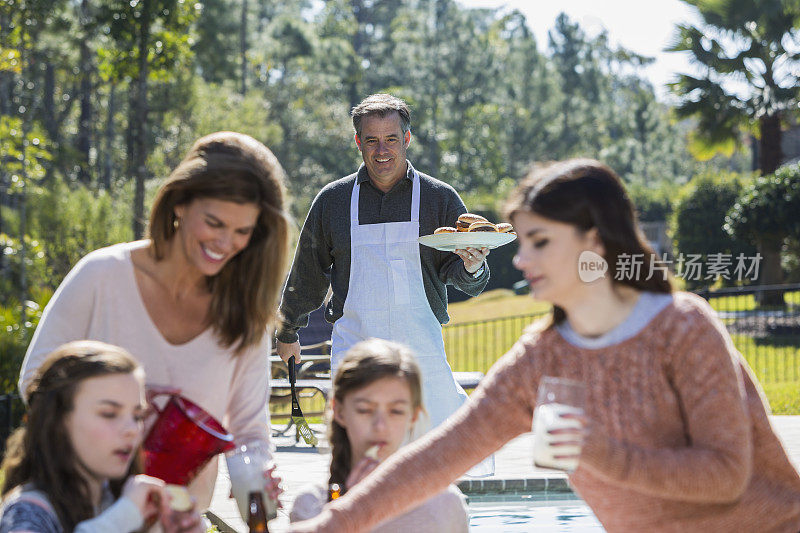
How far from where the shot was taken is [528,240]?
2.42 meters

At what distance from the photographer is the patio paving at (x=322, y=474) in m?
6.48

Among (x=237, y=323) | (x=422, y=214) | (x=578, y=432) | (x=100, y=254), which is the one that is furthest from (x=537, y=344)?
(x=422, y=214)

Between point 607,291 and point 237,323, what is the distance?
1.21 metres

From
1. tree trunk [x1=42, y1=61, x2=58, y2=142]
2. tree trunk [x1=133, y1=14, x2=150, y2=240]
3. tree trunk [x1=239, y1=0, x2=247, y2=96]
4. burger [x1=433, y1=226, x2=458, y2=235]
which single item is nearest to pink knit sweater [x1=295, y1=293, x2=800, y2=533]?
burger [x1=433, y1=226, x2=458, y2=235]

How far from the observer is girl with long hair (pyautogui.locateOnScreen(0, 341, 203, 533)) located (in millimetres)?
2533

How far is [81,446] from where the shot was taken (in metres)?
2.58

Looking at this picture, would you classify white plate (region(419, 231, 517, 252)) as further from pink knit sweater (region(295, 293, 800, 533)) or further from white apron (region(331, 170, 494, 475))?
pink knit sweater (region(295, 293, 800, 533))

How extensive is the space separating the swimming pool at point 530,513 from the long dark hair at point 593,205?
13.9ft

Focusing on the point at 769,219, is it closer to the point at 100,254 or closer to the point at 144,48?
the point at 144,48

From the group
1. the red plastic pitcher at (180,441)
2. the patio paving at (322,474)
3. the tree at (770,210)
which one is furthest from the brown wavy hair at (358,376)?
the tree at (770,210)

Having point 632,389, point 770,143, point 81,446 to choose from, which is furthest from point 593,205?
point 770,143

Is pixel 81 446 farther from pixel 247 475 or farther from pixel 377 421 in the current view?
pixel 377 421

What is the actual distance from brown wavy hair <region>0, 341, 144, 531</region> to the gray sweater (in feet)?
9.07

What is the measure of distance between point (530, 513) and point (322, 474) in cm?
167
